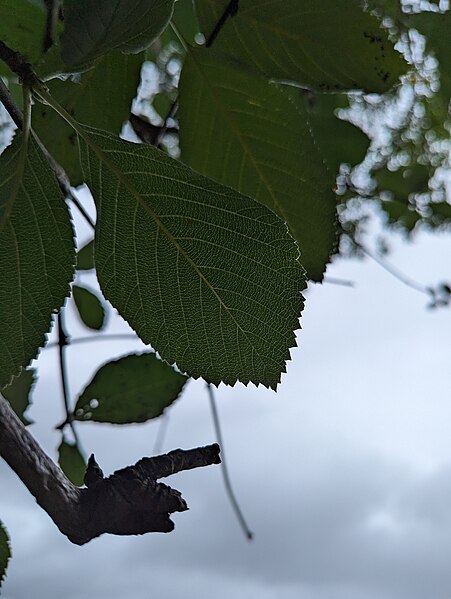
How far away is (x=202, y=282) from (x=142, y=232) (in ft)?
0.08

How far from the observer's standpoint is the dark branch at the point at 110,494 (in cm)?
21

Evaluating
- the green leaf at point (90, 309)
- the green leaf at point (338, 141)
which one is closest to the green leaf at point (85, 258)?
the green leaf at point (90, 309)

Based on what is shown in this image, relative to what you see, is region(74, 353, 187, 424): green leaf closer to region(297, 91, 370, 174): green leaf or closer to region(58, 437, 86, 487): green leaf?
region(58, 437, 86, 487): green leaf

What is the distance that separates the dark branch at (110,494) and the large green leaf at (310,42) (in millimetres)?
161

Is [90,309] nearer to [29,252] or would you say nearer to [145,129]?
[145,129]

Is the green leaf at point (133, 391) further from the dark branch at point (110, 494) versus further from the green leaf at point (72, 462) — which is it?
the dark branch at point (110, 494)

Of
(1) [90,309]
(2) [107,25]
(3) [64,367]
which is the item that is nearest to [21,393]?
(3) [64,367]

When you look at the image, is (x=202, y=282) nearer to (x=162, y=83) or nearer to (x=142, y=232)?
(x=142, y=232)

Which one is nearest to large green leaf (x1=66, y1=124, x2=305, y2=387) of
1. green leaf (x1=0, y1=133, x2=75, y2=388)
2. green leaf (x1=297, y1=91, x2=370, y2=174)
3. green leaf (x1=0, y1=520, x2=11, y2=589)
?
green leaf (x1=0, y1=133, x2=75, y2=388)

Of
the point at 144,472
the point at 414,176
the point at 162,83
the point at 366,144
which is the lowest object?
the point at 144,472

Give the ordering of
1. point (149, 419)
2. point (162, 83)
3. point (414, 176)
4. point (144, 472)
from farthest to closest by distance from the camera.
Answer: point (162, 83) < point (414, 176) < point (149, 419) < point (144, 472)

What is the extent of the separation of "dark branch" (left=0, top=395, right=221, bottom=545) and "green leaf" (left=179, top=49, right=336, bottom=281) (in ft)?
0.40

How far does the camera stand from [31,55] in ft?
1.03

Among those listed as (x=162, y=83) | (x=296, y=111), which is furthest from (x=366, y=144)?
(x=162, y=83)
